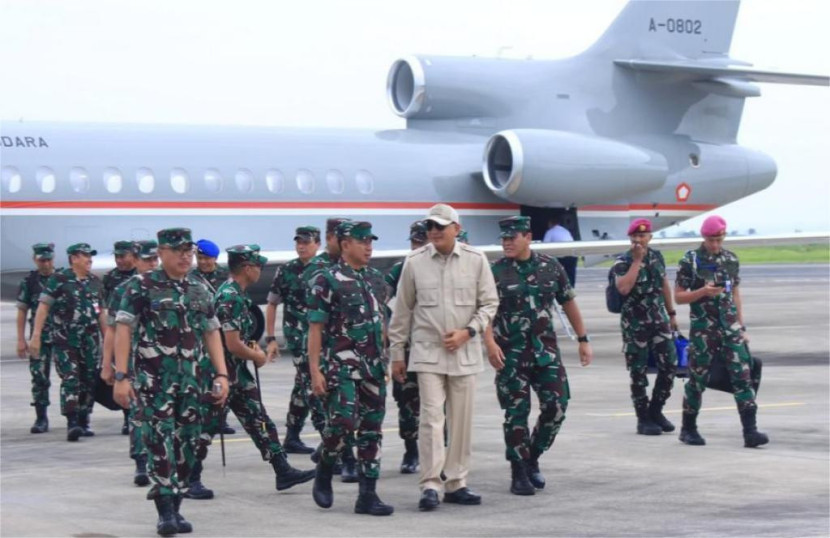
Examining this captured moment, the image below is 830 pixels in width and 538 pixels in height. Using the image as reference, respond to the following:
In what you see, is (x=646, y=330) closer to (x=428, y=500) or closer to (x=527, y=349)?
(x=527, y=349)

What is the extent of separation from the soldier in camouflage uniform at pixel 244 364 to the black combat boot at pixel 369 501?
933 millimetres

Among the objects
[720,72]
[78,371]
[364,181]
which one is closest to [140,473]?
[78,371]

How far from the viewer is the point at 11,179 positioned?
1980 cm

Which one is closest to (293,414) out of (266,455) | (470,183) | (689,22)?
(266,455)

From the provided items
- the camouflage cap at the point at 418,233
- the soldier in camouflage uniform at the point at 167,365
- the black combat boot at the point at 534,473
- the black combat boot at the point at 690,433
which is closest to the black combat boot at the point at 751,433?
the black combat boot at the point at 690,433

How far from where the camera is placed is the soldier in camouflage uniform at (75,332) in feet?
41.7

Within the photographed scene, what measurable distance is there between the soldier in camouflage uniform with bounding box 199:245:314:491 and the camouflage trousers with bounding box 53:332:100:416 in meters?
3.20

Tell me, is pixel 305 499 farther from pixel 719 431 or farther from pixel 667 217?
pixel 667 217

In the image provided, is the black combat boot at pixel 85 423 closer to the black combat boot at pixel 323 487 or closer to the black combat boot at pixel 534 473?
the black combat boot at pixel 323 487

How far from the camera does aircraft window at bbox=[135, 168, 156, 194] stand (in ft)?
68.1

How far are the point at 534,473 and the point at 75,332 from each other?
4.97 metres

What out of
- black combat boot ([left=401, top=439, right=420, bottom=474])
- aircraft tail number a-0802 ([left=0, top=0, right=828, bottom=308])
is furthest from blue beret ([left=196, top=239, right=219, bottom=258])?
aircraft tail number a-0802 ([left=0, top=0, right=828, bottom=308])

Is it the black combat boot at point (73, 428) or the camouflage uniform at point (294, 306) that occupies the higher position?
the camouflage uniform at point (294, 306)

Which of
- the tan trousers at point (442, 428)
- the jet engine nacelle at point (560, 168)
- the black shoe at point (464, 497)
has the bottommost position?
the black shoe at point (464, 497)
